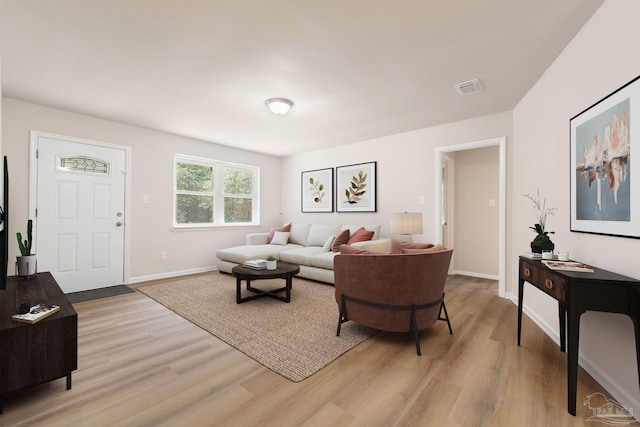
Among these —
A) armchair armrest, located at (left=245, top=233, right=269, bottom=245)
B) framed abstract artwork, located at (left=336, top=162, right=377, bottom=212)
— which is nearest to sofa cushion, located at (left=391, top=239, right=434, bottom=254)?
framed abstract artwork, located at (left=336, top=162, right=377, bottom=212)

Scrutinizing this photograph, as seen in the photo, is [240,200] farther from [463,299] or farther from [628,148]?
[628,148]

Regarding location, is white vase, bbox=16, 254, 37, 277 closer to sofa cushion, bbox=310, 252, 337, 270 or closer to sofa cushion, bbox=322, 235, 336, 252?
sofa cushion, bbox=310, 252, 337, 270

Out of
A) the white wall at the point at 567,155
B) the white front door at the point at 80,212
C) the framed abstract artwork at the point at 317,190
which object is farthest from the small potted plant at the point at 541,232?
the white front door at the point at 80,212

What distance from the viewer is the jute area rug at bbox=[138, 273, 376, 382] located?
6.89 ft

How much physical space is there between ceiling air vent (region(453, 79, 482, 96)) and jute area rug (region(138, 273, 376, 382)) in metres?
2.62

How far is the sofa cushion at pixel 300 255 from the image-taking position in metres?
4.41

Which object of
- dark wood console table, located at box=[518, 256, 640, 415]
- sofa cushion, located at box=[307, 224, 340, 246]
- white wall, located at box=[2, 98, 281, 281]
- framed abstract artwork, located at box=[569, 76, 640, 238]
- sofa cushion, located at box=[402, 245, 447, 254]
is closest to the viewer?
dark wood console table, located at box=[518, 256, 640, 415]

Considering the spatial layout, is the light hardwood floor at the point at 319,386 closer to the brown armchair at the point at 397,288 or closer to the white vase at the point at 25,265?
the brown armchair at the point at 397,288

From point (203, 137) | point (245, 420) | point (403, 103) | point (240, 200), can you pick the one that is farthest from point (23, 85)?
point (403, 103)

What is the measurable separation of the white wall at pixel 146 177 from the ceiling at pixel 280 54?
0.26 meters

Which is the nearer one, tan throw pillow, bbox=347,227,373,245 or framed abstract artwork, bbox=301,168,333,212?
tan throw pillow, bbox=347,227,373,245

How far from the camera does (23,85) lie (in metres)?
2.97

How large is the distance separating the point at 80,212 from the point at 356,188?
165 inches

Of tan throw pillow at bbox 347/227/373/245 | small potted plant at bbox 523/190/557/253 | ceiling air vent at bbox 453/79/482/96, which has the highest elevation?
ceiling air vent at bbox 453/79/482/96
